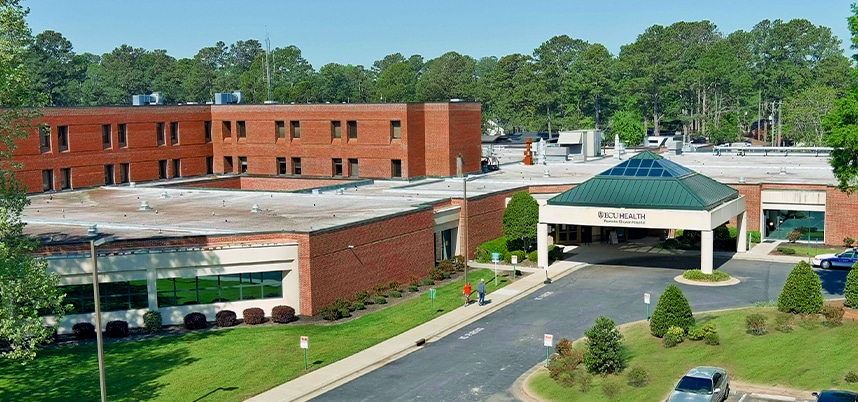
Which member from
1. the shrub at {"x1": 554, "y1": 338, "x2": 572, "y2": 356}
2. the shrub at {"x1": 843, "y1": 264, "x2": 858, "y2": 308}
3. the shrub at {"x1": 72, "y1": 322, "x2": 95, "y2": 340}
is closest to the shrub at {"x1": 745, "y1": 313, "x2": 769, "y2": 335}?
the shrub at {"x1": 843, "y1": 264, "x2": 858, "y2": 308}

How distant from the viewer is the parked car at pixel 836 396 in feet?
95.0

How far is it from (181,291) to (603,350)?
2073 centimetres

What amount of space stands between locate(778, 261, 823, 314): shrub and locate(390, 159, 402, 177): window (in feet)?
133

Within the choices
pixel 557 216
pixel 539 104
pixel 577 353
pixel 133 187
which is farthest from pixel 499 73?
pixel 577 353

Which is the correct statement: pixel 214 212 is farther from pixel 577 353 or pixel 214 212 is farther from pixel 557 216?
pixel 577 353

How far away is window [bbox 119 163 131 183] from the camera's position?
7644 cm

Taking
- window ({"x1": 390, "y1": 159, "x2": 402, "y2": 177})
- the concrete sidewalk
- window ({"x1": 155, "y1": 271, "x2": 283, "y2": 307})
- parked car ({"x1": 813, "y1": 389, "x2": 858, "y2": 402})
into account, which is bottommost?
the concrete sidewalk

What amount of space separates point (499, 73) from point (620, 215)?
11255 centimetres

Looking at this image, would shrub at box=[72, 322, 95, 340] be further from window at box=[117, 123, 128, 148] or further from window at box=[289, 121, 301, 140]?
window at box=[289, 121, 301, 140]

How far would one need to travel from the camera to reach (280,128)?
268 ft

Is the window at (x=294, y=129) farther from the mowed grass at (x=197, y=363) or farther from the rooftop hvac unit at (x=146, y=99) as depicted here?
the mowed grass at (x=197, y=363)

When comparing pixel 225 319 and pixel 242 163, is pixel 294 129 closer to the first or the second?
pixel 242 163

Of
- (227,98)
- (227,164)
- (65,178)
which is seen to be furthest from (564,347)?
(227,98)

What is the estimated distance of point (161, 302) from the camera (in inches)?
1753
